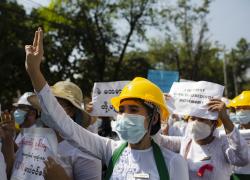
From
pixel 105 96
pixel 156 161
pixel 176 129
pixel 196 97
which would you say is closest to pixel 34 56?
pixel 156 161

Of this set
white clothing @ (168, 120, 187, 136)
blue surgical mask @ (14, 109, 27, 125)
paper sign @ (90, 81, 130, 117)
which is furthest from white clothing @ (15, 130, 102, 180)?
white clothing @ (168, 120, 187, 136)

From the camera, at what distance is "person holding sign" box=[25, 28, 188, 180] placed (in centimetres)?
275

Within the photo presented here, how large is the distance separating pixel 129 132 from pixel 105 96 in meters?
2.62

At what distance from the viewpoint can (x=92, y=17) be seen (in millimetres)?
28609

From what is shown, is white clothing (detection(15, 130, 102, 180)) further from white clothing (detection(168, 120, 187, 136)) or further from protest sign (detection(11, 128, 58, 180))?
white clothing (detection(168, 120, 187, 136))

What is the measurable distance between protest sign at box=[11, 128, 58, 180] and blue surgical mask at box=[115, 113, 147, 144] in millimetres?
574

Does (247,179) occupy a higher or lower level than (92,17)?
lower

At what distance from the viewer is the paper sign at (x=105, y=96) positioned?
539 centimetres

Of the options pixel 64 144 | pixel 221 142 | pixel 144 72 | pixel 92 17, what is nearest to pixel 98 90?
pixel 221 142

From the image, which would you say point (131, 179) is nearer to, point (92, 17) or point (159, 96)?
point (159, 96)

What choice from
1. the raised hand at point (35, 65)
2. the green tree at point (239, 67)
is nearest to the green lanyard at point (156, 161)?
the raised hand at point (35, 65)

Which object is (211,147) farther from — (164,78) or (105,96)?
(164,78)

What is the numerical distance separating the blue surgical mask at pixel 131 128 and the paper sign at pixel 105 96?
2357 mm

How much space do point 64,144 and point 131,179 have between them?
0.73 metres
